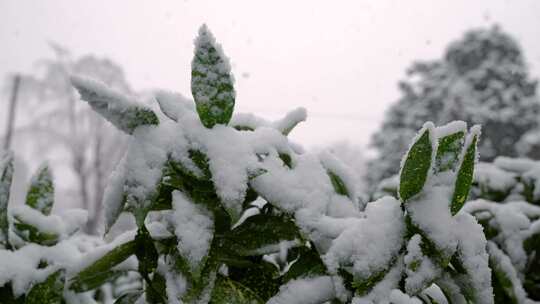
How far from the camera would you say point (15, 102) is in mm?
18344

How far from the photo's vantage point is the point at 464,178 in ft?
2.25

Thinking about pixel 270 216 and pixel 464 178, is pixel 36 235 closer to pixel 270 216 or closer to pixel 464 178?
pixel 270 216

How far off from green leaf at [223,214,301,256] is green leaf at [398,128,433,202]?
0.18 metres

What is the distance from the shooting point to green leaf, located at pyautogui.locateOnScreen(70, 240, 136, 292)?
2.62ft

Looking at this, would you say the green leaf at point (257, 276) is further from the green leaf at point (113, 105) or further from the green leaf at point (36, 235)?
the green leaf at point (36, 235)

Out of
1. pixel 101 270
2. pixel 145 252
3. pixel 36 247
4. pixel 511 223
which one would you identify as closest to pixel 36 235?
pixel 36 247

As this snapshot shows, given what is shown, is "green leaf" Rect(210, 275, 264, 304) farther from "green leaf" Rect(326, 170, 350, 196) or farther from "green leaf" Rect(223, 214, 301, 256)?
"green leaf" Rect(326, 170, 350, 196)

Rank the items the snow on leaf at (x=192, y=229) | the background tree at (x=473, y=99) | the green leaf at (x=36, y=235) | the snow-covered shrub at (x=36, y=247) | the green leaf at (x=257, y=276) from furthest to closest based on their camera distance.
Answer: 1. the background tree at (x=473, y=99)
2. the green leaf at (x=36, y=235)
3. the snow-covered shrub at (x=36, y=247)
4. the green leaf at (x=257, y=276)
5. the snow on leaf at (x=192, y=229)

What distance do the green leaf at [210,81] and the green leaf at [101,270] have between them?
0.25 m

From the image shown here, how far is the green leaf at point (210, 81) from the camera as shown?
2.37 ft

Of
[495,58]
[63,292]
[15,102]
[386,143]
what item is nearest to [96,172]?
[15,102]

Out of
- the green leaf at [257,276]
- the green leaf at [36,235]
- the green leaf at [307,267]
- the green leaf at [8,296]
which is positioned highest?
the green leaf at [307,267]

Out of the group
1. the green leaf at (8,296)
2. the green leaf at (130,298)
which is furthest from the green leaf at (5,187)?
the green leaf at (130,298)

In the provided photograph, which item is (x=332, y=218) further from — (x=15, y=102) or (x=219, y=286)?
(x=15, y=102)
